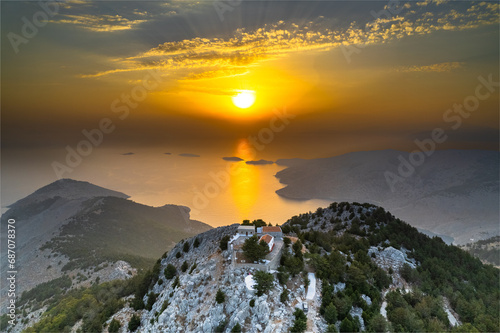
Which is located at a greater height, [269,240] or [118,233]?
[118,233]

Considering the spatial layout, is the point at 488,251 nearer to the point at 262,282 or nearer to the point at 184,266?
the point at 262,282

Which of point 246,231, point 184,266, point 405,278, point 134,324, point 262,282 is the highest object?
point 246,231

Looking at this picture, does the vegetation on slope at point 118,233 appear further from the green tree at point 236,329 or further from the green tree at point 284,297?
the green tree at point 284,297

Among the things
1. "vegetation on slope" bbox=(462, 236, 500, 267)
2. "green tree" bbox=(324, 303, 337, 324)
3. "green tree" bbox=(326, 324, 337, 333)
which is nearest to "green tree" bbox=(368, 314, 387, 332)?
"green tree" bbox=(324, 303, 337, 324)

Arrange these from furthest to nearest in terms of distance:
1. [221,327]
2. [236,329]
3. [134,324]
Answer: [134,324]
[221,327]
[236,329]

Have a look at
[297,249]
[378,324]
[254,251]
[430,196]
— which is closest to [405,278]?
[378,324]

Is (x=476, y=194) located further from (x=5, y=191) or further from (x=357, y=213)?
(x=5, y=191)
